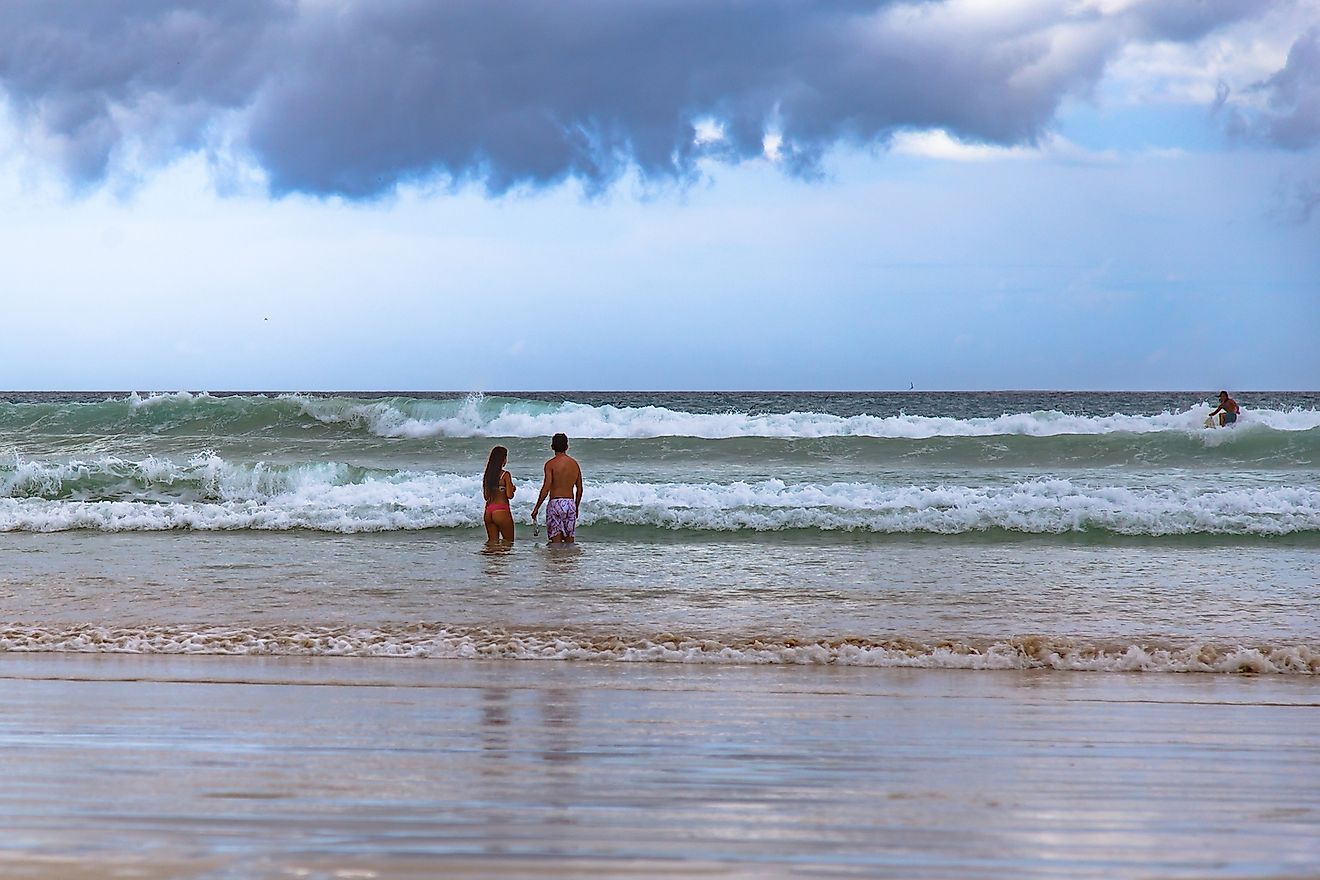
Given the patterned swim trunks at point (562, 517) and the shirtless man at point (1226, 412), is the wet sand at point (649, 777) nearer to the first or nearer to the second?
the patterned swim trunks at point (562, 517)

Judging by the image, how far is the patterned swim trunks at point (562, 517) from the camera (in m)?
12.3

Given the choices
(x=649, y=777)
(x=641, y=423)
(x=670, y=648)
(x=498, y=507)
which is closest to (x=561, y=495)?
(x=498, y=507)

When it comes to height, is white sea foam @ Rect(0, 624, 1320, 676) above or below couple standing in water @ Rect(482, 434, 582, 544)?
below

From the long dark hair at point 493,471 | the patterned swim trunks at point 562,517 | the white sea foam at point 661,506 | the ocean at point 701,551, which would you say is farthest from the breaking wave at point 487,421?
the patterned swim trunks at point 562,517

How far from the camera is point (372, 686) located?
5.34 metres

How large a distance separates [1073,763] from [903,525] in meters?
9.92

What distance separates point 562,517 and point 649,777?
8.90m

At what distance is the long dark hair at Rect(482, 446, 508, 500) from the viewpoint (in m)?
12.3

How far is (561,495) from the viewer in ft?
40.7

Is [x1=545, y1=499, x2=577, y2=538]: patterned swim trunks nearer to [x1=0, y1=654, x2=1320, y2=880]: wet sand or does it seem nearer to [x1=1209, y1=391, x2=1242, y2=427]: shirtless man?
[x1=0, y1=654, x2=1320, y2=880]: wet sand

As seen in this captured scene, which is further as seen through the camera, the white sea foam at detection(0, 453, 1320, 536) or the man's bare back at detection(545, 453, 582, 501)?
the white sea foam at detection(0, 453, 1320, 536)

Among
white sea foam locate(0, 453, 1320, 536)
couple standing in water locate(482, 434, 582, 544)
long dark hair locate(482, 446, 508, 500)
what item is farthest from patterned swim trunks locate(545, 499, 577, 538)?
white sea foam locate(0, 453, 1320, 536)

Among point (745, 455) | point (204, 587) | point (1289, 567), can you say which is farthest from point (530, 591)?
point (745, 455)

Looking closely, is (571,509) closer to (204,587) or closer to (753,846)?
(204,587)
